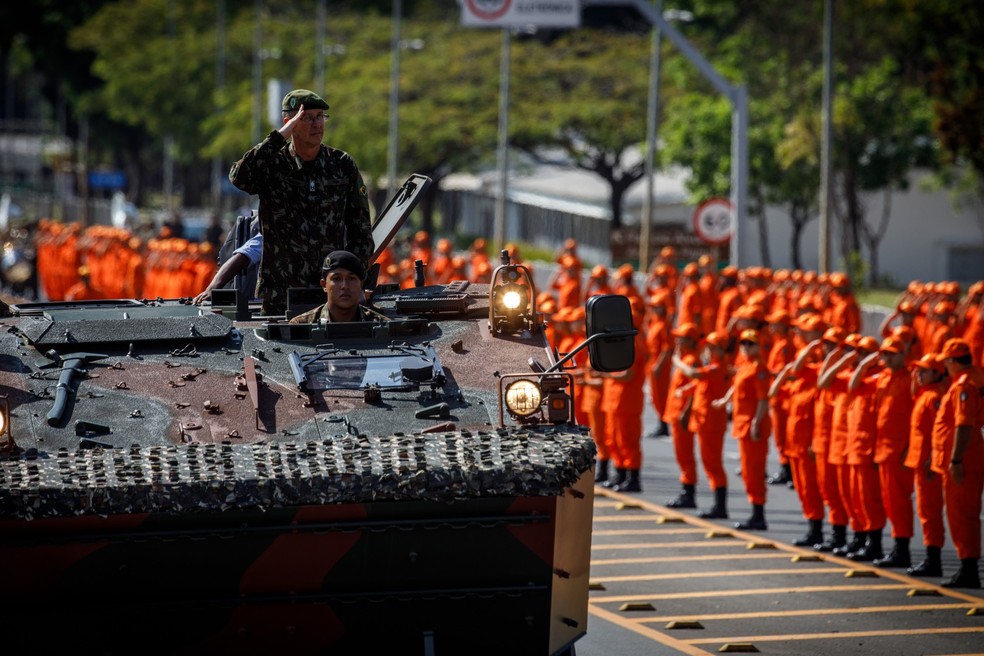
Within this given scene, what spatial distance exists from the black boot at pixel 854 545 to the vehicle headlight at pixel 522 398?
767 centimetres

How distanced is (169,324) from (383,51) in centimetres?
4975

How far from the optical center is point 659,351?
22234 mm

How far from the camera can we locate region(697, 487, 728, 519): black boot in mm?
17016

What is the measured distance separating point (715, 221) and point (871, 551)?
13392 mm

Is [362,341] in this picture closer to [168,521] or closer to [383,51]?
[168,521]

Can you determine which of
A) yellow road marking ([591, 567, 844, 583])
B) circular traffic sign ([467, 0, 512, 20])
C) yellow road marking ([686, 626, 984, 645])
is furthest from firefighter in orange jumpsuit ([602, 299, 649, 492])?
circular traffic sign ([467, 0, 512, 20])

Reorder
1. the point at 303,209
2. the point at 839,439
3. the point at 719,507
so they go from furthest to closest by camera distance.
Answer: the point at 719,507 → the point at 839,439 → the point at 303,209

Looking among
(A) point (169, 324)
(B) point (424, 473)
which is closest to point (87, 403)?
(A) point (169, 324)

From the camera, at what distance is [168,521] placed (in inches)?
298

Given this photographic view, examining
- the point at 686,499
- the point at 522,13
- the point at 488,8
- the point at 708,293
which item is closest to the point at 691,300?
the point at 708,293

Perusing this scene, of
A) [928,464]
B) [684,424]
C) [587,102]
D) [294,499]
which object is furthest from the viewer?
[587,102]

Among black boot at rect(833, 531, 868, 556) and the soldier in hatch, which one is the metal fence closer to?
black boot at rect(833, 531, 868, 556)

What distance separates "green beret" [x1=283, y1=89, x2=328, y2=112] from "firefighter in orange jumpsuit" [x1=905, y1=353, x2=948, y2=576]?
6.39 metres

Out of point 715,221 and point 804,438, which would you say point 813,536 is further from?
point 715,221
